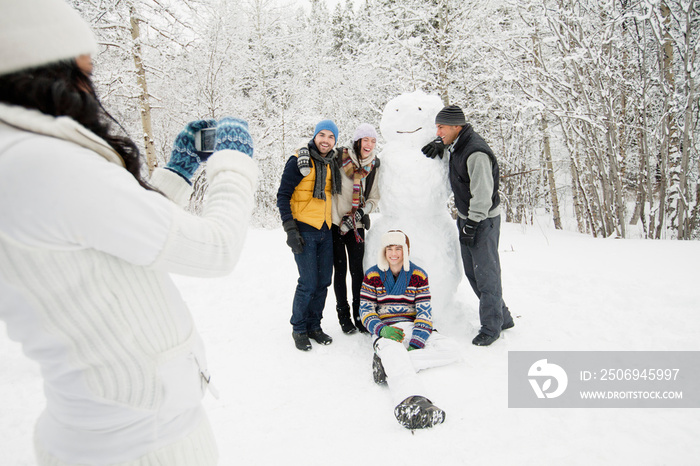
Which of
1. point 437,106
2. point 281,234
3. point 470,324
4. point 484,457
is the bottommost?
point 484,457

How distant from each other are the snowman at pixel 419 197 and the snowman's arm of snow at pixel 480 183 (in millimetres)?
363

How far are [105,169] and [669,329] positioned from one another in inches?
153

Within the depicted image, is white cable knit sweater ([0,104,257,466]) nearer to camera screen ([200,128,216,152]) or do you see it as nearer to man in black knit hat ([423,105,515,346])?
camera screen ([200,128,216,152])

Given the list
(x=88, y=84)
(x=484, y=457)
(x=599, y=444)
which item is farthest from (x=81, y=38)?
(x=599, y=444)

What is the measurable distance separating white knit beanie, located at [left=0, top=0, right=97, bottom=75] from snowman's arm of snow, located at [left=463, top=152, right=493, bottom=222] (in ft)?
8.70

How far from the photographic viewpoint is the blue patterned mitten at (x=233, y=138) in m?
0.95

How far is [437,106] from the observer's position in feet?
10.9

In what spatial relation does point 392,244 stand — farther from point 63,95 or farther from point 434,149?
point 63,95

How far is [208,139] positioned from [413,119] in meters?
2.48

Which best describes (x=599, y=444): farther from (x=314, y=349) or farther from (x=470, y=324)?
(x=314, y=349)

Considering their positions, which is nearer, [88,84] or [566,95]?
[88,84]

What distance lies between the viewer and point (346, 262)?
3.49m

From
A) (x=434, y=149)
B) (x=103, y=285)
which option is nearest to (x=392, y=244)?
(x=434, y=149)

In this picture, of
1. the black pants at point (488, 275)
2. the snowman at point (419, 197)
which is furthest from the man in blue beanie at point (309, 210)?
the black pants at point (488, 275)
